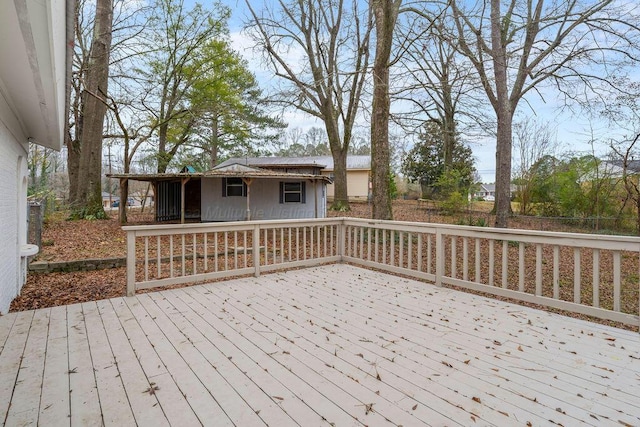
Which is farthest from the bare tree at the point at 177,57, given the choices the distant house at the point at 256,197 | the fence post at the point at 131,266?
the fence post at the point at 131,266

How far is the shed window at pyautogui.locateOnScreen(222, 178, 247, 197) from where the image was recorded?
13328 millimetres

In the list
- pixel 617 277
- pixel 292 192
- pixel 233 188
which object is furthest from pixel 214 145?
pixel 617 277

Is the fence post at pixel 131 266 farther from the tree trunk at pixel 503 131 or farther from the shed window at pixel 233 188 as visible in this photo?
the shed window at pixel 233 188

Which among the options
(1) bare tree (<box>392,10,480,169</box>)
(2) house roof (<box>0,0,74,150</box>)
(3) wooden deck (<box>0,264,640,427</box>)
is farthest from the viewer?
(1) bare tree (<box>392,10,480,169</box>)

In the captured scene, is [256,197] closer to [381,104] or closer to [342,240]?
[381,104]

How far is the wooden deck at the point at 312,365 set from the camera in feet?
5.74

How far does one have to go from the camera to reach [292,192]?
46.2 ft

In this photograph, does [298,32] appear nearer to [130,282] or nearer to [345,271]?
[345,271]

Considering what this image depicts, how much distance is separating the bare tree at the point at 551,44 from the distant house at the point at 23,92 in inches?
293

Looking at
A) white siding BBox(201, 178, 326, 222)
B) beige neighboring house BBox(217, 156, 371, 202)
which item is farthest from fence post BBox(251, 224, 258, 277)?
beige neighboring house BBox(217, 156, 371, 202)

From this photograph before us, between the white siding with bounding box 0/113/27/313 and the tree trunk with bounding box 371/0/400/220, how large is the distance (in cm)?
586

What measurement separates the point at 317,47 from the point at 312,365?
42.8 feet

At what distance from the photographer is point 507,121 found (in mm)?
9453

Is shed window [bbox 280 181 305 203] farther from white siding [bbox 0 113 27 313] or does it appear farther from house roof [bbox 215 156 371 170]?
white siding [bbox 0 113 27 313]
